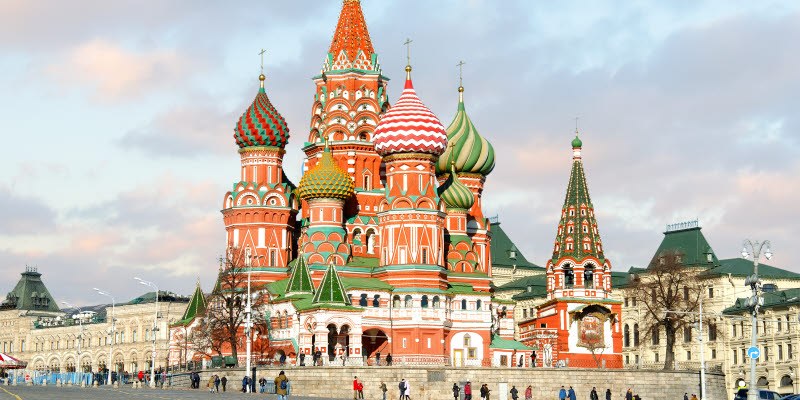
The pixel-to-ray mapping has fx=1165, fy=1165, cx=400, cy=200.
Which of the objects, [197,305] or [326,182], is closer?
[326,182]

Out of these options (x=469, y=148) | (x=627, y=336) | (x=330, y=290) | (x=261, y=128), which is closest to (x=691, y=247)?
(x=627, y=336)

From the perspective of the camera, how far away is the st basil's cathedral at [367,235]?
67500 mm

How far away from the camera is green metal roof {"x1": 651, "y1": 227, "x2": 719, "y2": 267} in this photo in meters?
96.8

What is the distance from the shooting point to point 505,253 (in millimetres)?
119688

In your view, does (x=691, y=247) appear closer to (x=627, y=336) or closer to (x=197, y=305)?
(x=627, y=336)

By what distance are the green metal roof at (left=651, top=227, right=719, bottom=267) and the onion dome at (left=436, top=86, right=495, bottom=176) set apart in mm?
20573

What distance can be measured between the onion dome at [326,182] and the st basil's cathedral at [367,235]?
0.28 ft

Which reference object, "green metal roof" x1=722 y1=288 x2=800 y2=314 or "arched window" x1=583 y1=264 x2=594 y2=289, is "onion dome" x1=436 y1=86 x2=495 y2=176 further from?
"green metal roof" x1=722 y1=288 x2=800 y2=314

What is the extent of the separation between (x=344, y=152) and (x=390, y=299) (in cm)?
1245

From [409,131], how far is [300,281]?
11209 mm

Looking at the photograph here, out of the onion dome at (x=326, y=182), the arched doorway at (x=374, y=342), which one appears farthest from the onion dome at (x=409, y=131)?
the arched doorway at (x=374, y=342)

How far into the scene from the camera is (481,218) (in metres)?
79.6

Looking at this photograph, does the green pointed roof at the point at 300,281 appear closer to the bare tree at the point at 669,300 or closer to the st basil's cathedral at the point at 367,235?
the st basil's cathedral at the point at 367,235

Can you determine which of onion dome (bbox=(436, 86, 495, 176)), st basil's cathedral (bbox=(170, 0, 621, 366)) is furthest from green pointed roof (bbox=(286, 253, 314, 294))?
onion dome (bbox=(436, 86, 495, 176))
